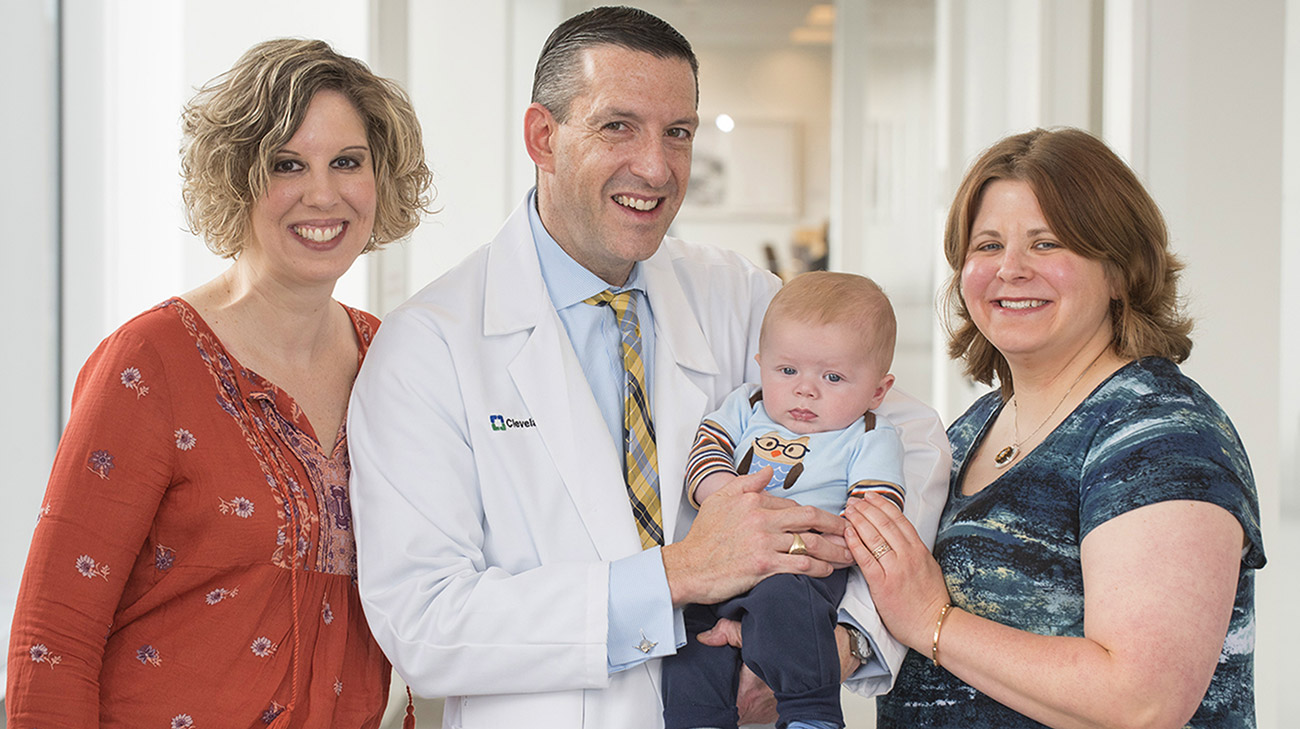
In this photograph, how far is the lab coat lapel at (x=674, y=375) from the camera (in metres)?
1.70

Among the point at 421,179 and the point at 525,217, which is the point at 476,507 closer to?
the point at 525,217

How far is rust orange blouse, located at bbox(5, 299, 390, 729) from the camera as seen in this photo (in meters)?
1.49

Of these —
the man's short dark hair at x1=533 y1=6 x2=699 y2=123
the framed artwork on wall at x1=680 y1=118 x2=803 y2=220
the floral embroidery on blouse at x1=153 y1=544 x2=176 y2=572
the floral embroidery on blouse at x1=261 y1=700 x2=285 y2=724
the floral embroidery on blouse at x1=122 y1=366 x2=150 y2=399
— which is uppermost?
the framed artwork on wall at x1=680 y1=118 x2=803 y2=220

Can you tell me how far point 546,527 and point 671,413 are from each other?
0.29m

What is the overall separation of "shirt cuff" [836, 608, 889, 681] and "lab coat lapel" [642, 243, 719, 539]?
A: 31 centimetres

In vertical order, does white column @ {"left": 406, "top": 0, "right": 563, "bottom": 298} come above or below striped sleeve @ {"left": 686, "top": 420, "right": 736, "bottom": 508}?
above

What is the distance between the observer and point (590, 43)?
1712 millimetres

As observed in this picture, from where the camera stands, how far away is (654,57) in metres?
1.70

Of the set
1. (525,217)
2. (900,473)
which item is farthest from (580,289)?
(900,473)

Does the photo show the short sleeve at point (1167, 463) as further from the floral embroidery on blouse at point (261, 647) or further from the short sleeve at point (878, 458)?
the floral embroidery on blouse at point (261, 647)

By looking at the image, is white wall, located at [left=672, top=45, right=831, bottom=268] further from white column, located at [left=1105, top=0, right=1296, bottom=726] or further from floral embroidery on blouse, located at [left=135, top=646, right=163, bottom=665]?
floral embroidery on blouse, located at [left=135, top=646, right=163, bottom=665]

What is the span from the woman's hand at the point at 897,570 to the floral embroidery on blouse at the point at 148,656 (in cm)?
104

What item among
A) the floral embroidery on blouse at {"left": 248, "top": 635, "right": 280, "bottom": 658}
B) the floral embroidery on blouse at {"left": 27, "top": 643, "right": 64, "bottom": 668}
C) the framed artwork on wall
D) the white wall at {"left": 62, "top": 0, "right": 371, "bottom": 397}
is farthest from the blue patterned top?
the framed artwork on wall

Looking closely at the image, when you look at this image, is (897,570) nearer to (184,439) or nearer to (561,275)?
(561,275)
